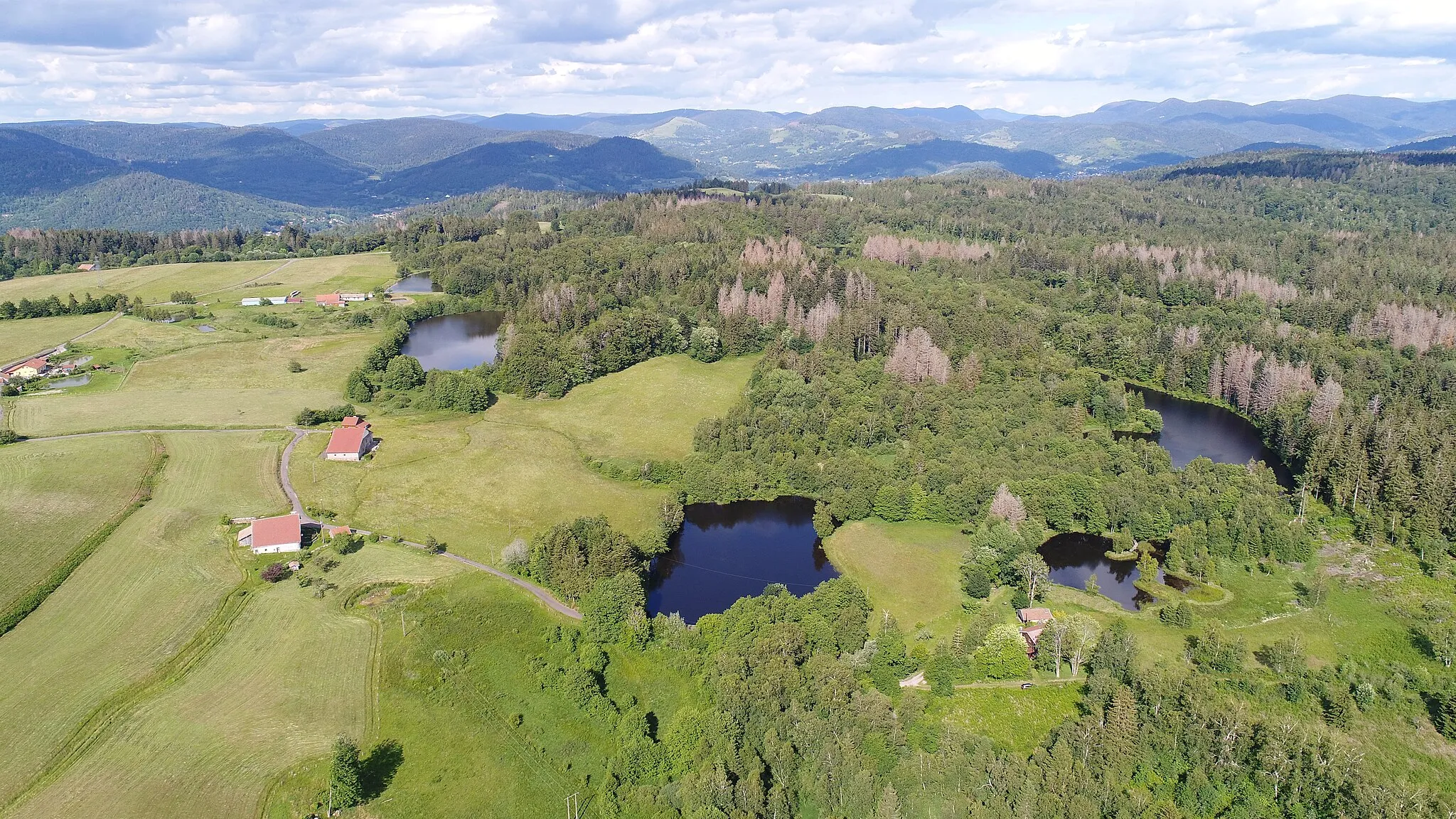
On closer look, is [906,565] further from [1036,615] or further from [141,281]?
[141,281]

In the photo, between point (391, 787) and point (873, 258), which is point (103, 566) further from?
point (873, 258)

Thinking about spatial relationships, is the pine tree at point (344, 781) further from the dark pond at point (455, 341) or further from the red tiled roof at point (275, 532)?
the dark pond at point (455, 341)

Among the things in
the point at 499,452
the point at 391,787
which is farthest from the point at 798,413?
the point at 391,787

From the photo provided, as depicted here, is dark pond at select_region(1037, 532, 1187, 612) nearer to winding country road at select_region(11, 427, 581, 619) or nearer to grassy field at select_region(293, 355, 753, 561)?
grassy field at select_region(293, 355, 753, 561)

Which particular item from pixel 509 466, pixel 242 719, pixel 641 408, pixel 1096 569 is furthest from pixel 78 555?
pixel 1096 569

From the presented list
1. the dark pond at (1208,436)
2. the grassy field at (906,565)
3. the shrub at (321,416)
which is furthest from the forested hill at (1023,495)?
the shrub at (321,416)

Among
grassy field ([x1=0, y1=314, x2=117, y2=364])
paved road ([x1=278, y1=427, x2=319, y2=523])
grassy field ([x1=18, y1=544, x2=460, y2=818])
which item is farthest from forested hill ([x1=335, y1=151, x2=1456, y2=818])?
grassy field ([x1=0, y1=314, x2=117, y2=364])
